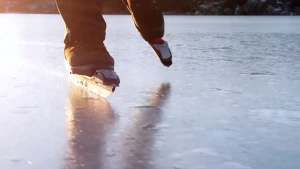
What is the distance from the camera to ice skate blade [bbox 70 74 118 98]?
1.64 m

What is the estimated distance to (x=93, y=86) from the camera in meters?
1.78

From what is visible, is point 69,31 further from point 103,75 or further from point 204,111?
point 204,111

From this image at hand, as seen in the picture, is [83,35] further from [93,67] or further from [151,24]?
[151,24]

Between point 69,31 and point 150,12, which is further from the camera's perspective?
point 150,12

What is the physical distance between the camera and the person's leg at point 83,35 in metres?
1.77

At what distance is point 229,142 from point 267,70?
4.28ft

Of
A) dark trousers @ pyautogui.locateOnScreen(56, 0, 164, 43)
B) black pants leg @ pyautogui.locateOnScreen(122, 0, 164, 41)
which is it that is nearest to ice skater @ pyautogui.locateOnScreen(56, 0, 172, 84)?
dark trousers @ pyautogui.locateOnScreen(56, 0, 164, 43)

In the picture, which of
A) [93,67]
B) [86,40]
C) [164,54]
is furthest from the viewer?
[164,54]

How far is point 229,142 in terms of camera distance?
3.54 feet

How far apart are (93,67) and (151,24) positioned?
2.51 feet

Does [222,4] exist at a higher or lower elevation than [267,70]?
lower

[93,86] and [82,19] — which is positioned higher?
[82,19]

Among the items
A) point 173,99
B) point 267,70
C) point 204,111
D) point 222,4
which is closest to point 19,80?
point 173,99

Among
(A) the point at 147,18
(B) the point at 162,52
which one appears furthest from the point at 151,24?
(B) the point at 162,52
